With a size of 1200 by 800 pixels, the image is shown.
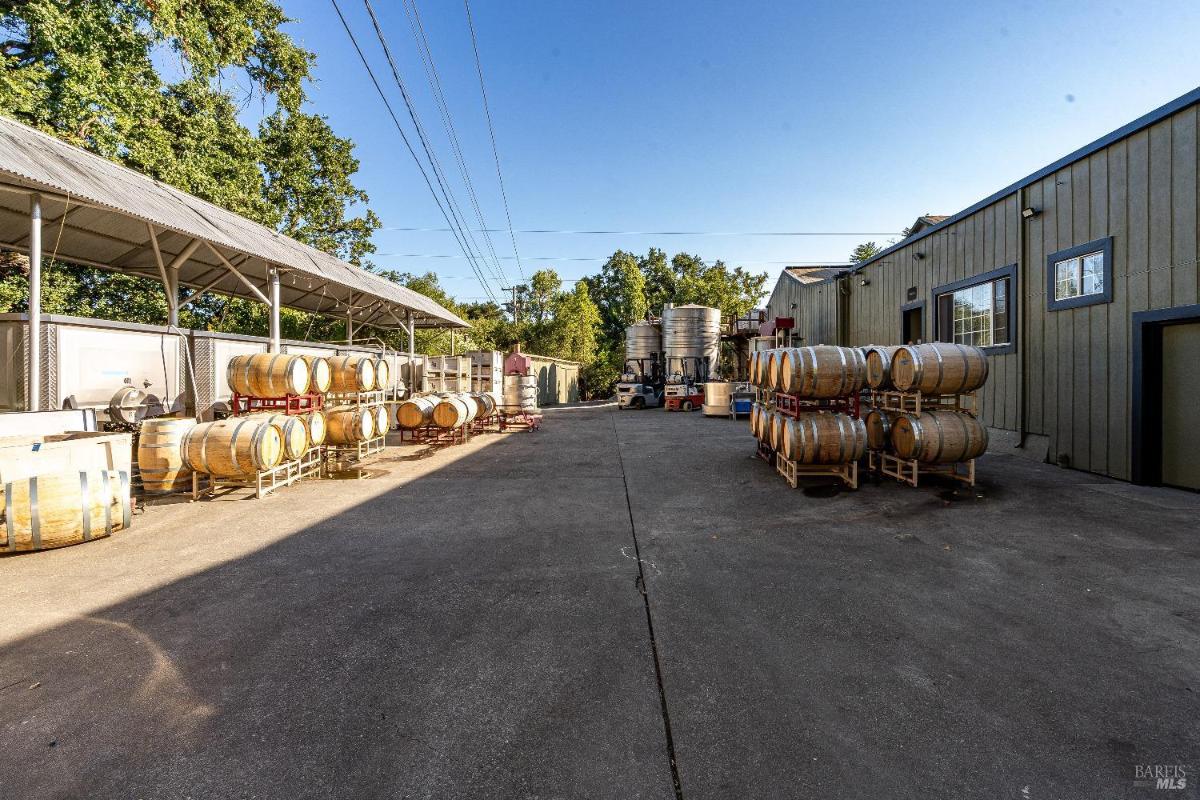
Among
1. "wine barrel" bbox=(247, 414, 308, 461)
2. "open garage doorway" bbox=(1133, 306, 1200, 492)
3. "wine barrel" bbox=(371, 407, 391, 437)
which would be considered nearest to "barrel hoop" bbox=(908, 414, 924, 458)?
"open garage doorway" bbox=(1133, 306, 1200, 492)

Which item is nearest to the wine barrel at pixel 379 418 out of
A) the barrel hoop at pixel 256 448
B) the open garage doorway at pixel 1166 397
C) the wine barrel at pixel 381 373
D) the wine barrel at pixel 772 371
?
the wine barrel at pixel 381 373

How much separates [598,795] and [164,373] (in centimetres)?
1113

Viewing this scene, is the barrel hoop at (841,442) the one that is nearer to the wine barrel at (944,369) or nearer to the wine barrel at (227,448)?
the wine barrel at (944,369)

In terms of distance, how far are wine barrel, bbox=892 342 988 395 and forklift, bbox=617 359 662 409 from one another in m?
18.2

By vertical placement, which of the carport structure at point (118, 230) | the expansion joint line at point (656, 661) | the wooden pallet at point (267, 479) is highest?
the carport structure at point (118, 230)

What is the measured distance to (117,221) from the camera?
9.05 m

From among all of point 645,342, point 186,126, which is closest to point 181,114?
point 186,126

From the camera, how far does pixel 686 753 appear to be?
2.31 m

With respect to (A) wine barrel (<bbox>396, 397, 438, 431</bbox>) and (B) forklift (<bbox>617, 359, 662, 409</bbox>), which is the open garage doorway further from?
(B) forklift (<bbox>617, 359, 662, 409</bbox>)

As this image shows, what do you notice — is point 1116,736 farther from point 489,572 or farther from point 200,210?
point 200,210

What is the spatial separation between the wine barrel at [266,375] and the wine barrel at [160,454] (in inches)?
Answer: 44.4

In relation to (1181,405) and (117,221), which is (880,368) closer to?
(1181,405)

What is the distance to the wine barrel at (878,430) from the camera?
8547 mm

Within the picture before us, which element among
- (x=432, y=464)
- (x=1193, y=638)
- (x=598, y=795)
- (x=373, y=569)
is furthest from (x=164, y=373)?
(x=1193, y=638)
